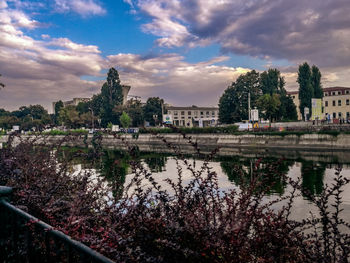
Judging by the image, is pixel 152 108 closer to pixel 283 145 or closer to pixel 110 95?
pixel 110 95

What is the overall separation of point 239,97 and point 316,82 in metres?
16.8

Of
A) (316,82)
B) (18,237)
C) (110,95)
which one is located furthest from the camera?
(110,95)

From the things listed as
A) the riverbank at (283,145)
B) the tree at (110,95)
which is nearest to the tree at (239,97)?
the riverbank at (283,145)

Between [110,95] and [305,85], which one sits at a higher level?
[110,95]

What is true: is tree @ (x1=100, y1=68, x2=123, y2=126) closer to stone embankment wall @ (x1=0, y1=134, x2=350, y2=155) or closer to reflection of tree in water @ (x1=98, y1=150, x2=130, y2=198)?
stone embankment wall @ (x1=0, y1=134, x2=350, y2=155)

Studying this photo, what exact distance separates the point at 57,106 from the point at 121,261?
477 feet

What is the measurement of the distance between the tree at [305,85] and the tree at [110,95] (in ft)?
178

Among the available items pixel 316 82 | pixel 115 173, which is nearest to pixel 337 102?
pixel 316 82

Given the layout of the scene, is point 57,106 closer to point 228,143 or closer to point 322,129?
point 228,143

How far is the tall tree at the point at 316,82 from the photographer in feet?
210

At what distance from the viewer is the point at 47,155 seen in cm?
995

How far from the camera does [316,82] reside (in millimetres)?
64562

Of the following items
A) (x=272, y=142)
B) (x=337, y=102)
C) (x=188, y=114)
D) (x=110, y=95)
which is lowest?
(x=272, y=142)

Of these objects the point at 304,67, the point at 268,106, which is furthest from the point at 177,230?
the point at 304,67
